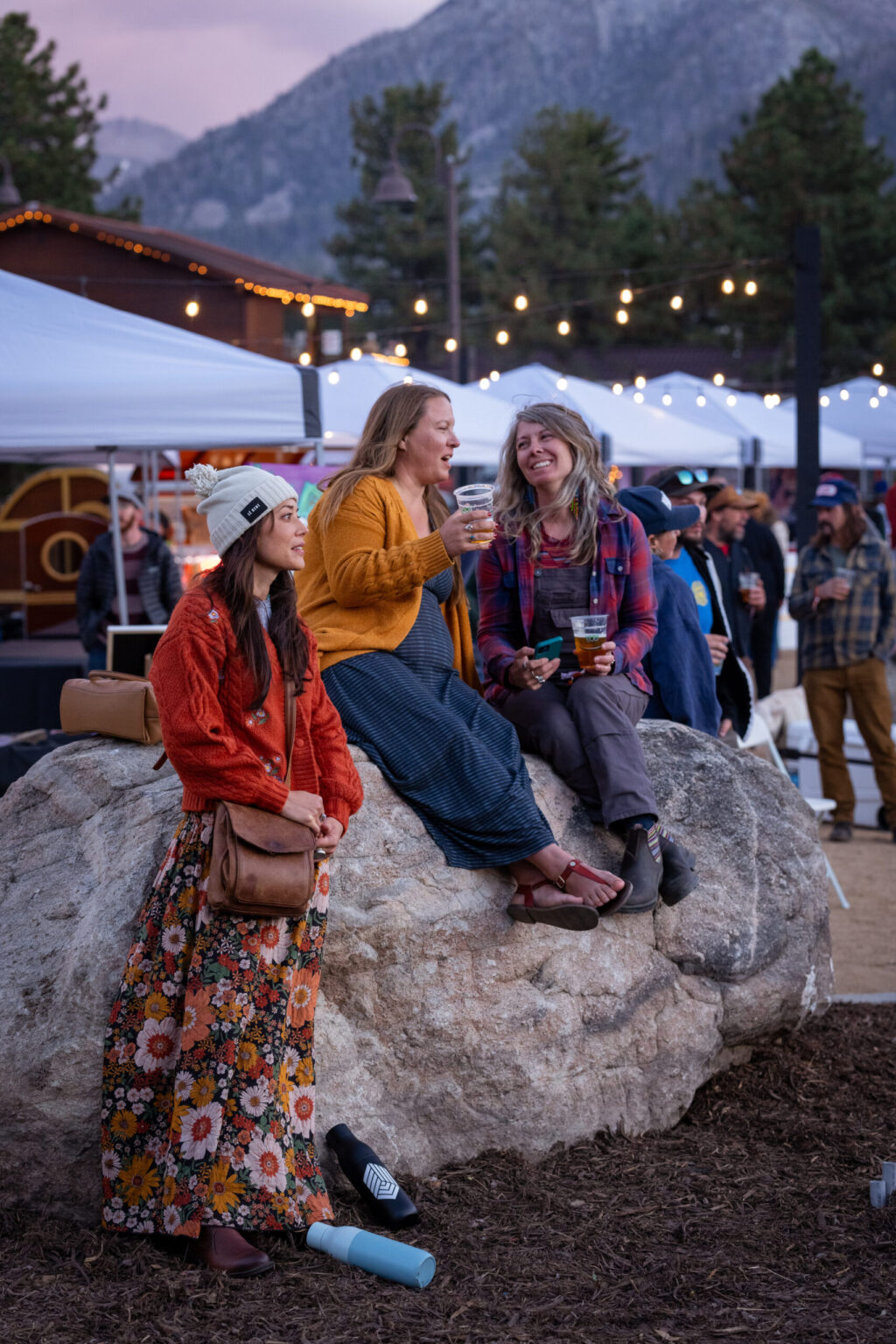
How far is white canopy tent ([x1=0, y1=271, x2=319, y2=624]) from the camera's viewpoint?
649 cm

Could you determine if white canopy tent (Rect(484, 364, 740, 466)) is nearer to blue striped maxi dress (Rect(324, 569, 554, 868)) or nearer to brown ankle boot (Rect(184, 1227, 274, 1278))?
blue striped maxi dress (Rect(324, 569, 554, 868))

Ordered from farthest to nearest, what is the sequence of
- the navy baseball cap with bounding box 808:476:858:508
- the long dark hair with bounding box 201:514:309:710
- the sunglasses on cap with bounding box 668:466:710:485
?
the navy baseball cap with bounding box 808:476:858:508, the sunglasses on cap with bounding box 668:466:710:485, the long dark hair with bounding box 201:514:309:710

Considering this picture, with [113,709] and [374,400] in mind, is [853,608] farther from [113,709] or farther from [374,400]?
[113,709]

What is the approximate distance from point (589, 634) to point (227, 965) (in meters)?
1.51

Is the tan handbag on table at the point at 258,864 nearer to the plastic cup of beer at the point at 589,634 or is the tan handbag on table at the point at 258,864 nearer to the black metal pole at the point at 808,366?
the plastic cup of beer at the point at 589,634

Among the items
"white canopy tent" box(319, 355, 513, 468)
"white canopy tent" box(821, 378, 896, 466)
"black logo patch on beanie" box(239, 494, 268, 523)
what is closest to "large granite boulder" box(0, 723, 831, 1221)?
"black logo patch on beanie" box(239, 494, 268, 523)

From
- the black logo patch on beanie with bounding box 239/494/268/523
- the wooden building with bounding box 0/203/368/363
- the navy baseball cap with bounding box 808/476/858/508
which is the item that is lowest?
the navy baseball cap with bounding box 808/476/858/508

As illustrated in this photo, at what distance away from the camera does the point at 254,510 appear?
3.37 meters

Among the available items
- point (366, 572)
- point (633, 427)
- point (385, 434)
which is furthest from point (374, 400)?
point (366, 572)

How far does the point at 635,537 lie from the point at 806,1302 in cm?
229

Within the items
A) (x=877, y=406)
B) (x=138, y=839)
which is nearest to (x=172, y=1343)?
(x=138, y=839)

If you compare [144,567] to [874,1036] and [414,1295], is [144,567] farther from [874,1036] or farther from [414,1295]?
Result: [414,1295]

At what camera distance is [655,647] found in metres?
5.09

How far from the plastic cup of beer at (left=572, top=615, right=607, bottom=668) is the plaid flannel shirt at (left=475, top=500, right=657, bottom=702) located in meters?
0.21
